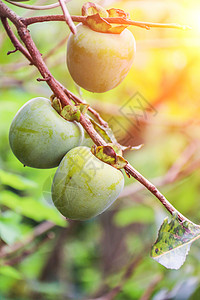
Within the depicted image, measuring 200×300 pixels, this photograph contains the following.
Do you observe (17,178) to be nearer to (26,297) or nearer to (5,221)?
(5,221)

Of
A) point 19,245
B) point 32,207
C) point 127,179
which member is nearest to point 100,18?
point 32,207

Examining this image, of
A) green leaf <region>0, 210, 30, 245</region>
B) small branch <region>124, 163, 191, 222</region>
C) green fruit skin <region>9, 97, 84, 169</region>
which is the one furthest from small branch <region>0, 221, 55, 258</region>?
small branch <region>124, 163, 191, 222</region>

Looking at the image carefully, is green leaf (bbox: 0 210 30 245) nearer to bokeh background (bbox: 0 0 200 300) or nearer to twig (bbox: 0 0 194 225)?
bokeh background (bbox: 0 0 200 300)

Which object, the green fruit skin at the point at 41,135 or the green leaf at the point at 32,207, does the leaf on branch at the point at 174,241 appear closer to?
the green fruit skin at the point at 41,135

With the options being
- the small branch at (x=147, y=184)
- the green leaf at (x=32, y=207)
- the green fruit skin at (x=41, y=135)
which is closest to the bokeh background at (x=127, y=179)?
the green leaf at (x=32, y=207)

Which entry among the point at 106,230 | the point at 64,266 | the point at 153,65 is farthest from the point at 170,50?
the point at 64,266
